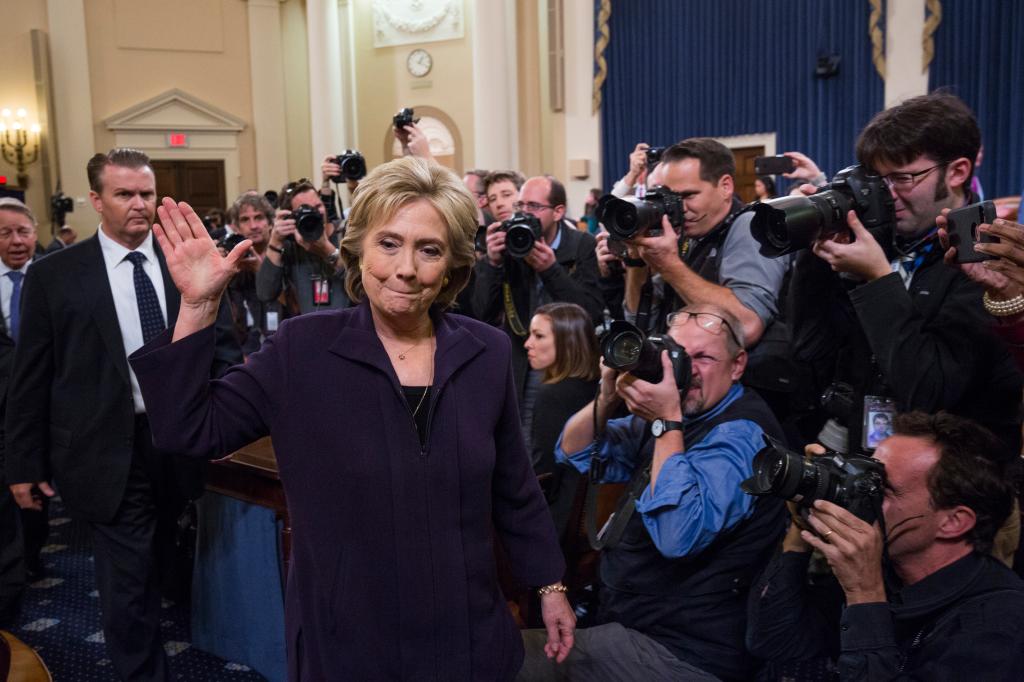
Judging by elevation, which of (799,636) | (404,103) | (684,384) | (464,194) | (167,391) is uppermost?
(404,103)

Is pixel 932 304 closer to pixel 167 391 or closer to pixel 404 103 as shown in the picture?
pixel 167 391

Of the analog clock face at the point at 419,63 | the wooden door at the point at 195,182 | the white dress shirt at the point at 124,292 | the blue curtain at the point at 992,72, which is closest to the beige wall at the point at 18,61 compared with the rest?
the wooden door at the point at 195,182

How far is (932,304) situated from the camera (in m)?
1.76

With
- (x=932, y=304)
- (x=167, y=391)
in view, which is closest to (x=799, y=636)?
(x=932, y=304)

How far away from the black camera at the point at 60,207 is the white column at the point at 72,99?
1.62 ft

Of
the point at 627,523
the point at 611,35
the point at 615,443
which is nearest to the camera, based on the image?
the point at 627,523

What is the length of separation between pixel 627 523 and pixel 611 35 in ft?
27.1

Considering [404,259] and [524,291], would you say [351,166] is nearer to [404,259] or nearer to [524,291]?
[524,291]

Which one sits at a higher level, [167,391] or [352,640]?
[167,391]

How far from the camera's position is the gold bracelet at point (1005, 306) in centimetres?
150

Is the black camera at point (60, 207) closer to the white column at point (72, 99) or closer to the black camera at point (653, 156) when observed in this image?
the white column at point (72, 99)

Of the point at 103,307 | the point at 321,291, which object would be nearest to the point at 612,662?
the point at 103,307

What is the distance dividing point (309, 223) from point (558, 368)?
1.33 m

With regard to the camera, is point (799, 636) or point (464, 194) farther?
point (799, 636)
